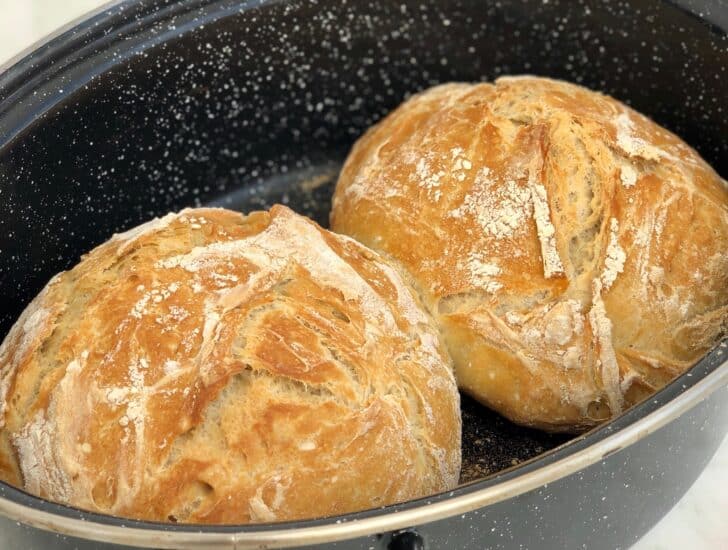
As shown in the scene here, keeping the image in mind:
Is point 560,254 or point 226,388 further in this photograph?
point 560,254

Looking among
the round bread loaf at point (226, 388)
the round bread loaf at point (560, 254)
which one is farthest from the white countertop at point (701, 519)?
the round bread loaf at point (226, 388)

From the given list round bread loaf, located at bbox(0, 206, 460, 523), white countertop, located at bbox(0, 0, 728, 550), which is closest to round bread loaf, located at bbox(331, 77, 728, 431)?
round bread loaf, located at bbox(0, 206, 460, 523)

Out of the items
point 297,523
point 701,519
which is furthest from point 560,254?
point 297,523

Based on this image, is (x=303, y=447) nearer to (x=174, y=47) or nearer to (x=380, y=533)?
(x=380, y=533)

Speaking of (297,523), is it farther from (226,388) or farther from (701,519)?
(701,519)

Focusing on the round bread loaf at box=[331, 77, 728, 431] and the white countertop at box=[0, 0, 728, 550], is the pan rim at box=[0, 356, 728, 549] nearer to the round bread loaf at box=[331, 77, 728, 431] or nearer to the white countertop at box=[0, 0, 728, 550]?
the round bread loaf at box=[331, 77, 728, 431]

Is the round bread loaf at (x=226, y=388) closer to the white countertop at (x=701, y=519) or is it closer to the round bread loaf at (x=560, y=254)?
the round bread loaf at (x=560, y=254)
